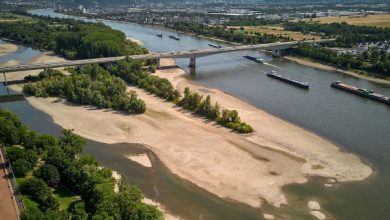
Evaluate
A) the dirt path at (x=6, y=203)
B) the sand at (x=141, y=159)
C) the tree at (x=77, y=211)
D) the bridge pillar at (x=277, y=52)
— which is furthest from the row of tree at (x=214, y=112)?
the bridge pillar at (x=277, y=52)

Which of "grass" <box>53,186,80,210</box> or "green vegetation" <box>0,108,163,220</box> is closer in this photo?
"green vegetation" <box>0,108,163,220</box>

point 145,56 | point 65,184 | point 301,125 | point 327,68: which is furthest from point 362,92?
point 65,184

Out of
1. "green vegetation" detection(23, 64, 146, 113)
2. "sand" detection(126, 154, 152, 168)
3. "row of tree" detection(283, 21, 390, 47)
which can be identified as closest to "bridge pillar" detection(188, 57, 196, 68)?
"green vegetation" detection(23, 64, 146, 113)

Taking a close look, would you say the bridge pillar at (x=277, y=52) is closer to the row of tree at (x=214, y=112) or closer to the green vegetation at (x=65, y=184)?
the row of tree at (x=214, y=112)

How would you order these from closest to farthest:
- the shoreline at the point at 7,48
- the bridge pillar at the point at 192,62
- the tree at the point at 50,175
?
the tree at the point at 50,175, the bridge pillar at the point at 192,62, the shoreline at the point at 7,48

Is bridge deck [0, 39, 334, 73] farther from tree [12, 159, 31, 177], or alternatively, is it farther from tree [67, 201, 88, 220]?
tree [67, 201, 88, 220]

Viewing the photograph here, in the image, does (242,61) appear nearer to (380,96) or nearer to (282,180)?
(380,96)

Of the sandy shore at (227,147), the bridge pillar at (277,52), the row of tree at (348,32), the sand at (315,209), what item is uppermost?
the row of tree at (348,32)
